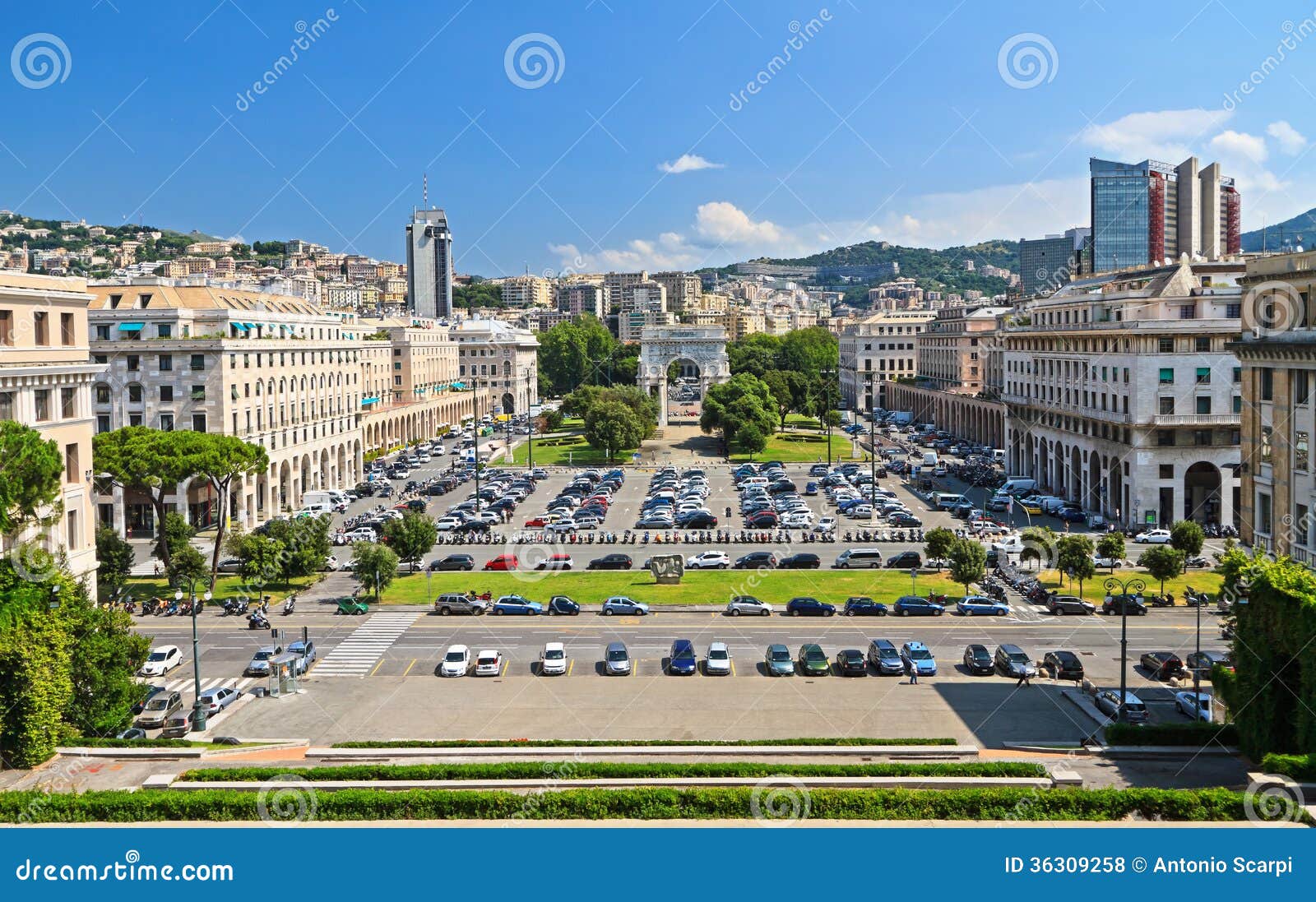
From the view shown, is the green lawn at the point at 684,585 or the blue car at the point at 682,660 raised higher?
the green lawn at the point at 684,585

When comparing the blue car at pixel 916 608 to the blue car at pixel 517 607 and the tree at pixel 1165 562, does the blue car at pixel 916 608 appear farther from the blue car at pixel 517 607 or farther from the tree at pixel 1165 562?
the blue car at pixel 517 607

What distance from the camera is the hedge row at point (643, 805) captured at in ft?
53.4

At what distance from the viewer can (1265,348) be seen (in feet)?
86.9

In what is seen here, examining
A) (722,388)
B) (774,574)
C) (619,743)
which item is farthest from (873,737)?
(722,388)

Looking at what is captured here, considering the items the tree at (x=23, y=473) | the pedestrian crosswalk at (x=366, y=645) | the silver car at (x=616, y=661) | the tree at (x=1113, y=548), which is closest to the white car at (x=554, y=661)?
the silver car at (x=616, y=661)

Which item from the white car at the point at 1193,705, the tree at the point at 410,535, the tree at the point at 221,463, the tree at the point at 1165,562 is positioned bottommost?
the white car at the point at 1193,705

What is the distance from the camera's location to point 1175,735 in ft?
71.4

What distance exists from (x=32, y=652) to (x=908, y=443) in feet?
257

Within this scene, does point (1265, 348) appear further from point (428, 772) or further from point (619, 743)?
point (428, 772)

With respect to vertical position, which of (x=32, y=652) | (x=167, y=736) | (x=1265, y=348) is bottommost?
(x=167, y=736)

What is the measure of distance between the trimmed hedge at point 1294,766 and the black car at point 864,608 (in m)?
18.8

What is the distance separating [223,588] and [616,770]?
27.9 m

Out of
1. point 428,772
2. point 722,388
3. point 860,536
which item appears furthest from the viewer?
point 722,388

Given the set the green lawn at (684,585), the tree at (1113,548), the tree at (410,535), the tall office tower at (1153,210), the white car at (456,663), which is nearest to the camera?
the white car at (456,663)
